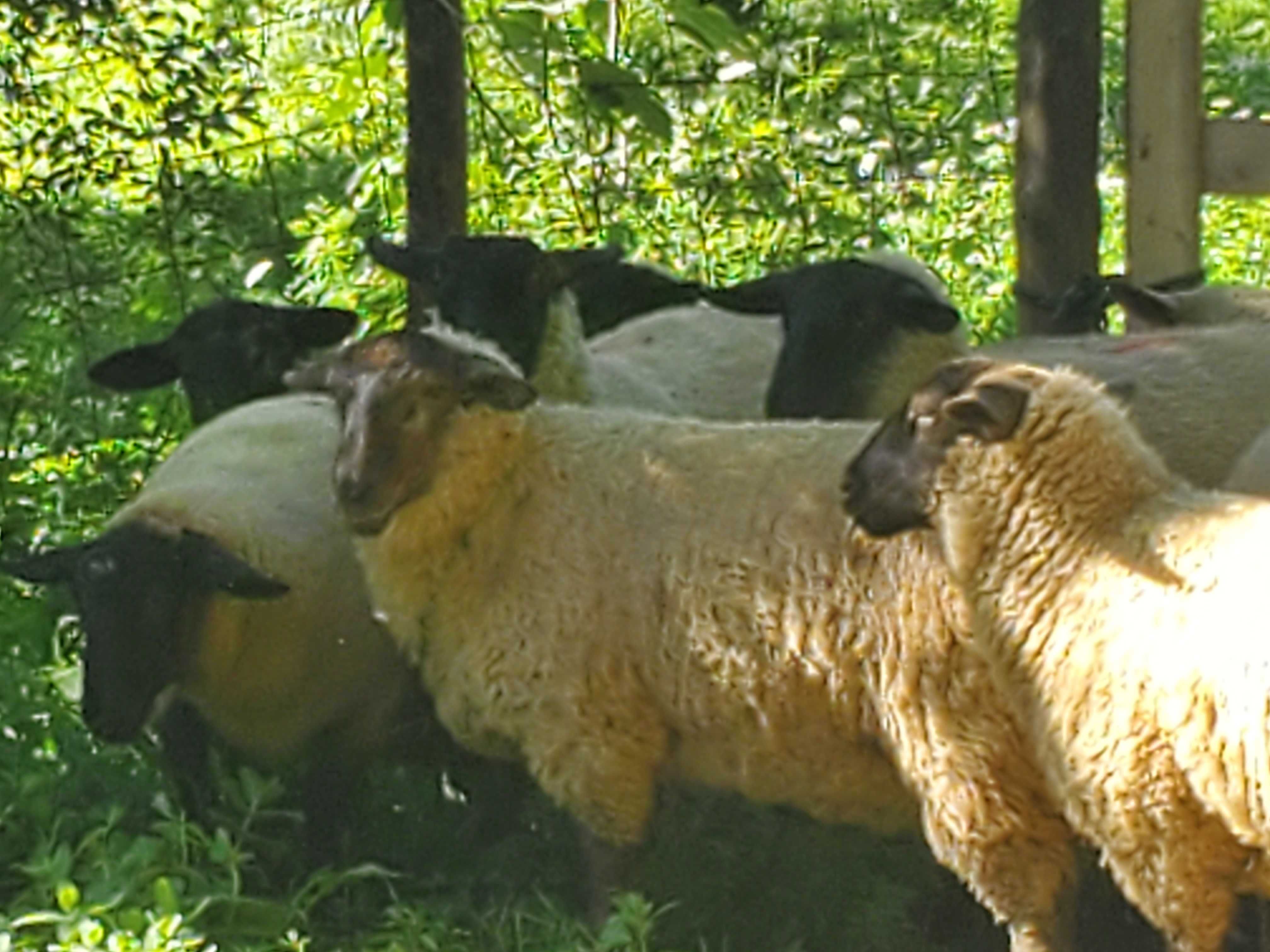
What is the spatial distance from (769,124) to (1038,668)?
411cm

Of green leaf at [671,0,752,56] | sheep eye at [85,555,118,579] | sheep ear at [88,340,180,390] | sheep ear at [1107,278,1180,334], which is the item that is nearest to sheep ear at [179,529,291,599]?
sheep eye at [85,555,118,579]

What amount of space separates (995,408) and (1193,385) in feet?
3.27

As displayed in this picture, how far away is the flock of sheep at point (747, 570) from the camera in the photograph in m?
4.02

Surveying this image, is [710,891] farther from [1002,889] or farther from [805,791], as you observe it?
[1002,889]

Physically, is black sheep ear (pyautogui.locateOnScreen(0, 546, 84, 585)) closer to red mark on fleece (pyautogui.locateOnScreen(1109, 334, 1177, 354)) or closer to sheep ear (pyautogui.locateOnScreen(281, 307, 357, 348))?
sheep ear (pyautogui.locateOnScreen(281, 307, 357, 348))

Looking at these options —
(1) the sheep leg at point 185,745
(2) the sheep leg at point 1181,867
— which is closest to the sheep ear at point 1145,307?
(2) the sheep leg at point 1181,867

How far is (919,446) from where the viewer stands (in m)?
4.37

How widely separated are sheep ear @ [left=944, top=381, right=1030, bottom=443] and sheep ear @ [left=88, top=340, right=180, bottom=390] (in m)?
2.56

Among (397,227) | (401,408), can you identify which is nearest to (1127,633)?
(401,408)

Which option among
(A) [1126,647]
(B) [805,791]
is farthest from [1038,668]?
(B) [805,791]

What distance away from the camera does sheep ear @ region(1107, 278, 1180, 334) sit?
568cm

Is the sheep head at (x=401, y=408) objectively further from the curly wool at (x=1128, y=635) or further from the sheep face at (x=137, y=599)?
the curly wool at (x=1128, y=635)

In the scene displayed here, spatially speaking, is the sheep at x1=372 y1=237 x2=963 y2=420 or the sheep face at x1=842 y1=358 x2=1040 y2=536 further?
the sheep at x1=372 y1=237 x2=963 y2=420

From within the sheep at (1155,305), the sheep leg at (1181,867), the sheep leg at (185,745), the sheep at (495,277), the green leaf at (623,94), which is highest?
the green leaf at (623,94)
